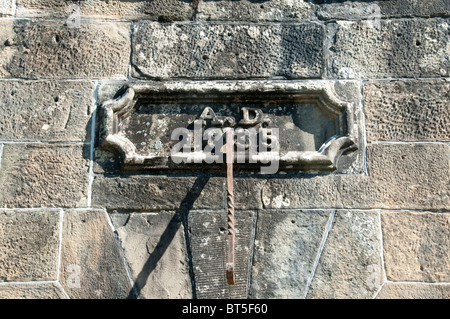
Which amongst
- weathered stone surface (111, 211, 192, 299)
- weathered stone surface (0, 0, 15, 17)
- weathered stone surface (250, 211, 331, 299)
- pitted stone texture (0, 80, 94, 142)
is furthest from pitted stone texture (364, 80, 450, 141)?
weathered stone surface (0, 0, 15, 17)

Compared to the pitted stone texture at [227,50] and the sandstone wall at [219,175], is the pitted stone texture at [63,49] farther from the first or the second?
the pitted stone texture at [227,50]

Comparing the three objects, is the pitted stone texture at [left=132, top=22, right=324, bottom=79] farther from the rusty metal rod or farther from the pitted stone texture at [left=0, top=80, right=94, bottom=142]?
the rusty metal rod

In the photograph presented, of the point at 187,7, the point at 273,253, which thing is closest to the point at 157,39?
the point at 187,7

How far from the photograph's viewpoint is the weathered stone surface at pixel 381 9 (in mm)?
3166

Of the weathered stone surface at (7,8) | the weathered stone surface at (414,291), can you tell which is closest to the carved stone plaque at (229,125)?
the weathered stone surface at (414,291)

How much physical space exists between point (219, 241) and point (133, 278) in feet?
1.69

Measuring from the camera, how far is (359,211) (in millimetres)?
2771

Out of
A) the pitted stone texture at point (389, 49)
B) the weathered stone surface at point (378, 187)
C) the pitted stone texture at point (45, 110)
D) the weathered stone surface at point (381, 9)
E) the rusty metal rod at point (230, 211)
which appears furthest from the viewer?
the weathered stone surface at point (381, 9)

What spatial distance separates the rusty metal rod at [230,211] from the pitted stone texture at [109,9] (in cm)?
96

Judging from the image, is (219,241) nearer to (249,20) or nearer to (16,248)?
(16,248)

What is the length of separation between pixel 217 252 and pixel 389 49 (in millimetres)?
1682

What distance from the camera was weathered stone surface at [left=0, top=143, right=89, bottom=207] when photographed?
2.80m

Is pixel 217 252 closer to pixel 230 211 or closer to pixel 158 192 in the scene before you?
pixel 230 211

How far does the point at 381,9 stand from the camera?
3182mm
